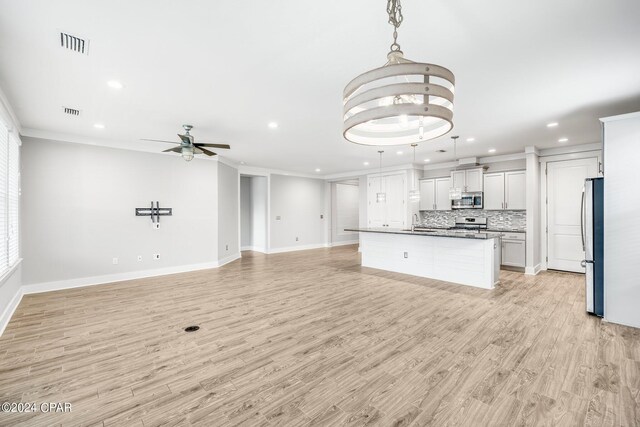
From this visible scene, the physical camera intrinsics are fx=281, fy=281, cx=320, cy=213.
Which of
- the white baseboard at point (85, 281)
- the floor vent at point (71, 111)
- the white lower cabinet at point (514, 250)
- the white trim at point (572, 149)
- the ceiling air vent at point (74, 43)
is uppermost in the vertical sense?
the floor vent at point (71, 111)

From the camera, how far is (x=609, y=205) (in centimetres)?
351

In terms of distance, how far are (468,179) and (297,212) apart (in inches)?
215

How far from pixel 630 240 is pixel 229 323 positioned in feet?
16.3

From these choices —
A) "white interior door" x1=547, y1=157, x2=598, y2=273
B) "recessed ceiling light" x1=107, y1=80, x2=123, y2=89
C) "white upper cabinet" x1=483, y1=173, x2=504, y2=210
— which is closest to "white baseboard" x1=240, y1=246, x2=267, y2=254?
"white upper cabinet" x1=483, y1=173, x2=504, y2=210

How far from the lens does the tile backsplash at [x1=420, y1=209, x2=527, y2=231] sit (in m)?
6.80

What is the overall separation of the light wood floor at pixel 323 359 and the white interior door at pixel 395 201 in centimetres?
395

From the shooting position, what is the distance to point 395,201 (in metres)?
8.59

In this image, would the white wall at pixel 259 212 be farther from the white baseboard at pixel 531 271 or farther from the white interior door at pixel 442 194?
the white baseboard at pixel 531 271

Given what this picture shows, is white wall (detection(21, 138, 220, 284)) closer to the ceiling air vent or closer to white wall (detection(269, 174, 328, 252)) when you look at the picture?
white wall (detection(269, 174, 328, 252))

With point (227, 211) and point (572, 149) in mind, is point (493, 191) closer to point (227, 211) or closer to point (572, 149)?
point (572, 149)

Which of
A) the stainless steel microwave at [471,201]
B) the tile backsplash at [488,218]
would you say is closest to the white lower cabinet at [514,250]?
the tile backsplash at [488,218]

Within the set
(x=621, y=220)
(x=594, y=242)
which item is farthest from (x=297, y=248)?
(x=621, y=220)

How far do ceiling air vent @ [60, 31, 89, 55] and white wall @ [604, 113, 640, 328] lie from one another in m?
5.65

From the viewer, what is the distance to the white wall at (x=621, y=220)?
3.35 metres
